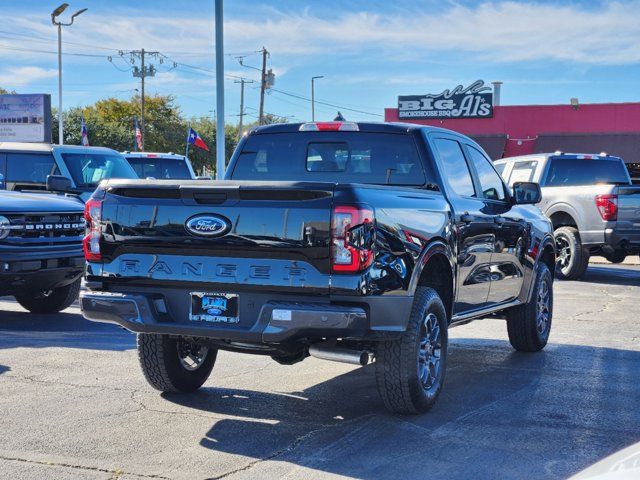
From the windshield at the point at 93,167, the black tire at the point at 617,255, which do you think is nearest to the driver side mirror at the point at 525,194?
the windshield at the point at 93,167

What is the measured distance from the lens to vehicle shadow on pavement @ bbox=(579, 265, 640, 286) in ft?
49.1

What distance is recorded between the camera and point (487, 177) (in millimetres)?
7469

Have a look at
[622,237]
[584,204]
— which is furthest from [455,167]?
[584,204]

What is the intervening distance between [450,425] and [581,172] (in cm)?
1118

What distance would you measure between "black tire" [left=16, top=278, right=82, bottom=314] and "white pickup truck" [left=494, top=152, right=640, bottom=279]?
8.36 m

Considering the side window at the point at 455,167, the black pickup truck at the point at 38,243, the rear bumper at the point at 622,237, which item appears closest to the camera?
the side window at the point at 455,167

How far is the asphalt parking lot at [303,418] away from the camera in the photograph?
4617 mm

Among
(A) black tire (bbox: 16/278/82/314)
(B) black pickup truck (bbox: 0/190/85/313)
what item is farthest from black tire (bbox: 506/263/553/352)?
(A) black tire (bbox: 16/278/82/314)

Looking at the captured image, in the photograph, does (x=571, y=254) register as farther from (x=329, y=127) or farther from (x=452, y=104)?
(x=452, y=104)

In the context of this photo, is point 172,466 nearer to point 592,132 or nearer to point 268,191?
point 268,191

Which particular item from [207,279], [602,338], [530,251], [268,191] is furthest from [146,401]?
[602,338]

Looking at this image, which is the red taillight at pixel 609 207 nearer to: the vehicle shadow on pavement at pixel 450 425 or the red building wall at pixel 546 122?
the vehicle shadow on pavement at pixel 450 425

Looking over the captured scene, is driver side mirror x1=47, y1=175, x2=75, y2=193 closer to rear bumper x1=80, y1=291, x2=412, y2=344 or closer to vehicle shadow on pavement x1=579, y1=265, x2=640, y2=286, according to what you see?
rear bumper x1=80, y1=291, x2=412, y2=344

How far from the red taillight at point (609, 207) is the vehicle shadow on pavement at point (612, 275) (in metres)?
1.17
